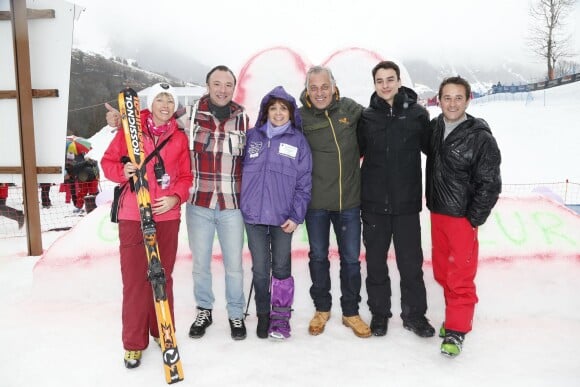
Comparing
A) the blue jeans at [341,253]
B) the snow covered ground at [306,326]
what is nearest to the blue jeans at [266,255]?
the blue jeans at [341,253]

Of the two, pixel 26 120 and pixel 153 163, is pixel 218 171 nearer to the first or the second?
pixel 153 163

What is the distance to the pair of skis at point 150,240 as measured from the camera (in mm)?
2795

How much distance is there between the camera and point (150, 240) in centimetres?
282

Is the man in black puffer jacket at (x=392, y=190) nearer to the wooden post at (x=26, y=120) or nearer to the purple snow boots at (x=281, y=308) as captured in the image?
the purple snow boots at (x=281, y=308)

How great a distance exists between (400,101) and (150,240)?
1990mm

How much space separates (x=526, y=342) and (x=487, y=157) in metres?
1.52

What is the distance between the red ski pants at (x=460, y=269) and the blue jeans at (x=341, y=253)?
A: 0.64m

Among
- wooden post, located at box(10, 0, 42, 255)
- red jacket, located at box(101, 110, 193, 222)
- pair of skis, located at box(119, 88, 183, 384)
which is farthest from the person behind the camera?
wooden post, located at box(10, 0, 42, 255)

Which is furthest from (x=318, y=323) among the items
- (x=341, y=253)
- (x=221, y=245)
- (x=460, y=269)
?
(x=460, y=269)

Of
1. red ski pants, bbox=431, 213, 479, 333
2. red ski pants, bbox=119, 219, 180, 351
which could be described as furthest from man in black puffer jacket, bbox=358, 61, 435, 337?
red ski pants, bbox=119, 219, 180, 351

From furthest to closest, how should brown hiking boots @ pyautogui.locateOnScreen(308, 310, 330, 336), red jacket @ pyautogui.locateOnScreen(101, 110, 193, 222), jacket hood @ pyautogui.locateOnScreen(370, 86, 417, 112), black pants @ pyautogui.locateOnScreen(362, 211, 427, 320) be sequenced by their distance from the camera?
brown hiking boots @ pyautogui.locateOnScreen(308, 310, 330, 336) → black pants @ pyautogui.locateOnScreen(362, 211, 427, 320) → jacket hood @ pyautogui.locateOnScreen(370, 86, 417, 112) → red jacket @ pyautogui.locateOnScreen(101, 110, 193, 222)

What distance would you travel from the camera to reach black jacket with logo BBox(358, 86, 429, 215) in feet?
10.5

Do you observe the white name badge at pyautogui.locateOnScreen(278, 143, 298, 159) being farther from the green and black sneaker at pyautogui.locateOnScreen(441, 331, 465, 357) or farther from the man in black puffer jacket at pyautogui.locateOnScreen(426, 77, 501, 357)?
the green and black sneaker at pyautogui.locateOnScreen(441, 331, 465, 357)

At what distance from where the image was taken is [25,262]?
5.18 m
